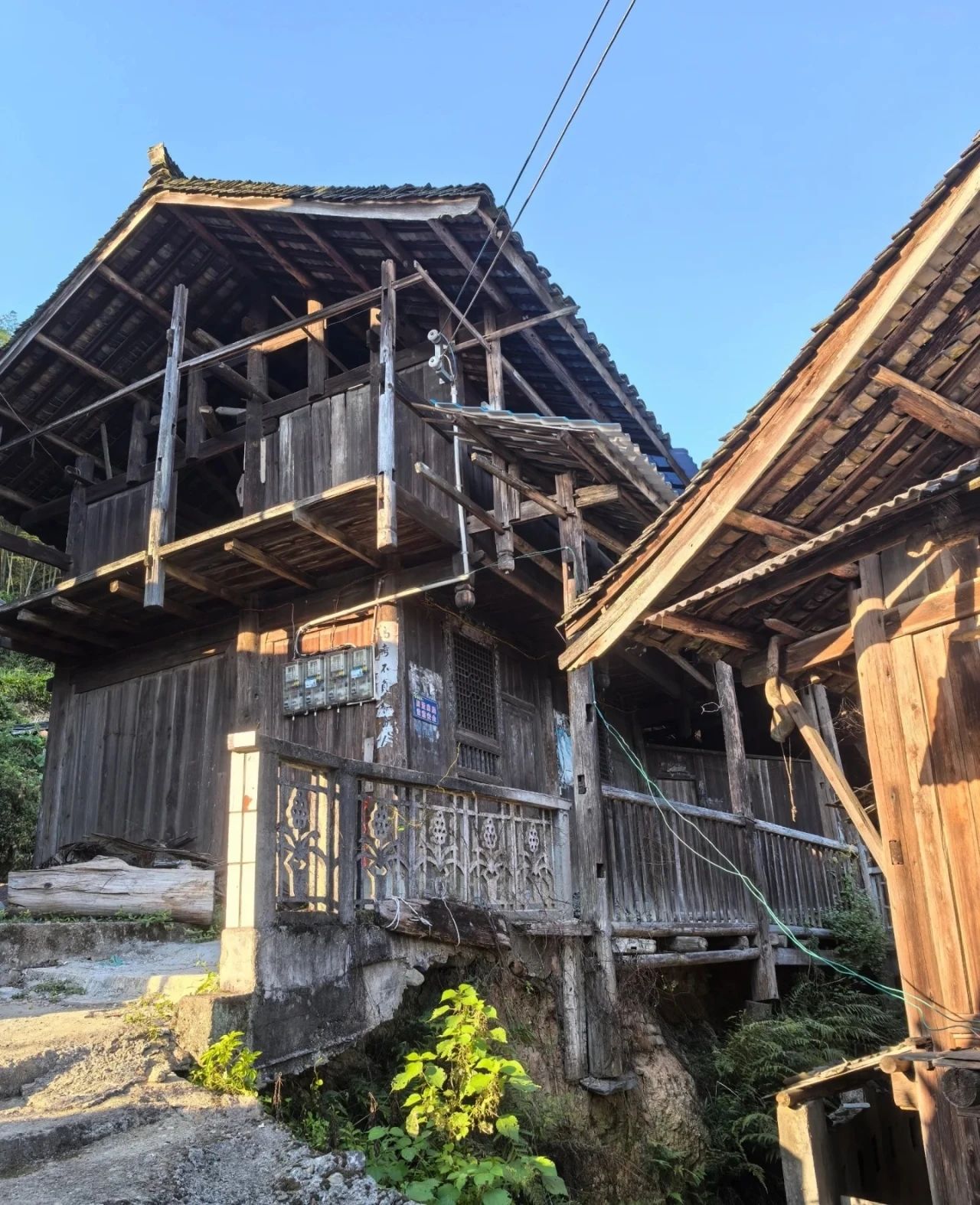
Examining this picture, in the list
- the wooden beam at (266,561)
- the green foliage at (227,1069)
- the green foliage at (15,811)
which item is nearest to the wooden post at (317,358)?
the wooden beam at (266,561)

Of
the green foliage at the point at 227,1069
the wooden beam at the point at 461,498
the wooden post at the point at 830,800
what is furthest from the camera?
the wooden post at the point at 830,800

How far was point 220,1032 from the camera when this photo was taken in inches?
203

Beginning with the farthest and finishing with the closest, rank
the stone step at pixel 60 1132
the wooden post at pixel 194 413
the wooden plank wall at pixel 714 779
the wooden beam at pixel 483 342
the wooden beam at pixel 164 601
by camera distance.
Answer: the wooden plank wall at pixel 714 779 → the wooden post at pixel 194 413 → the wooden beam at pixel 164 601 → the wooden beam at pixel 483 342 → the stone step at pixel 60 1132

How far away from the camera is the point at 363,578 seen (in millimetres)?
10922

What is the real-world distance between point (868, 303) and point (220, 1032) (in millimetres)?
5266

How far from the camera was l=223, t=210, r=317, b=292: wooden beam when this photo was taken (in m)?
11.2

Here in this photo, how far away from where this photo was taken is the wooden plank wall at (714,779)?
53.1 ft

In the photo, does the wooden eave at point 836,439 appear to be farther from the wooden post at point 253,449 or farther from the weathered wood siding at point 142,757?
the weathered wood siding at point 142,757

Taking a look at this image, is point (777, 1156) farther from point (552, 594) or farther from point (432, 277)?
point (432, 277)

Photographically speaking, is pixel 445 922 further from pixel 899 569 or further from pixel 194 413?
pixel 194 413

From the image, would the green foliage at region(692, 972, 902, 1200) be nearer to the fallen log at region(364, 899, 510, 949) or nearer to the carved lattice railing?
the carved lattice railing

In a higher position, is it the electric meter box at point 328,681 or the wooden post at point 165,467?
the wooden post at point 165,467

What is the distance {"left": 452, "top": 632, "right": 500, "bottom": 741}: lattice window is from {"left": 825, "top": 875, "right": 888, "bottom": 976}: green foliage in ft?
15.7

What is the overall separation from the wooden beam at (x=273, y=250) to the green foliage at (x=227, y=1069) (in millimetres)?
9231
